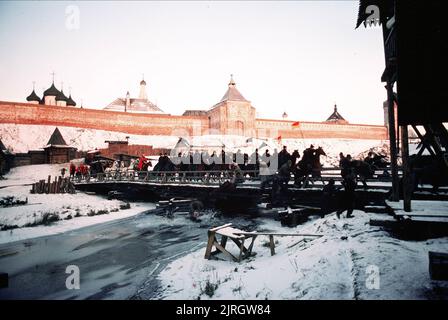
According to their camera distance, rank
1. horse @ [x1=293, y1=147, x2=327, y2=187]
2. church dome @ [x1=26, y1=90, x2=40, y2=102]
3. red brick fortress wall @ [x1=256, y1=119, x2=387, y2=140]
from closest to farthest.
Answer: horse @ [x1=293, y1=147, x2=327, y2=187] → red brick fortress wall @ [x1=256, y1=119, x2=387, y2=140] → church dome @ [x1=26, y1=90, x2=40, y2=102]

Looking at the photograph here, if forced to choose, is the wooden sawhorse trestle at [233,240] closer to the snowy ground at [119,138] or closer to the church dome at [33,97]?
the snowy ground at [119,138]

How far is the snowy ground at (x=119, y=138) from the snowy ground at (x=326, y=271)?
99.3 ft

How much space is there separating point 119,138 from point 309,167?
45.0 meters

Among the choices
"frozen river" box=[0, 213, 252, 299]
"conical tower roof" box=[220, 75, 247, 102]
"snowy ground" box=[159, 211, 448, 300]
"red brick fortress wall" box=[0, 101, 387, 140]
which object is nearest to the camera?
"snowy ground" box=[159, 211, 448, 300]

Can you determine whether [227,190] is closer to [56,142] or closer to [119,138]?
[56,142]

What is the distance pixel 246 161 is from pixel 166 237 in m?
8.59

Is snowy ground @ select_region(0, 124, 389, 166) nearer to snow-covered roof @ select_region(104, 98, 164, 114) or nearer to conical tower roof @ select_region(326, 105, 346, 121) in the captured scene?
snow-covered roof @ select_region(104, 98, 164, 114)

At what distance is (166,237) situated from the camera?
11109mm

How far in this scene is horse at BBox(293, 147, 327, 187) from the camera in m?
12.2

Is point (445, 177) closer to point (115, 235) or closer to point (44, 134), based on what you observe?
point (115, 235)

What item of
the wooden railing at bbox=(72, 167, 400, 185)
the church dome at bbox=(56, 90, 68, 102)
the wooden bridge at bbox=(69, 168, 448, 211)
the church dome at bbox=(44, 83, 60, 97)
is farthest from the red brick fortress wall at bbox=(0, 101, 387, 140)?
the wooden bridge at bbox=(69, 168, 448, 211)

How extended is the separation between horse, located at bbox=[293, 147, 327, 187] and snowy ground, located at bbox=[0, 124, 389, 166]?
2466cm

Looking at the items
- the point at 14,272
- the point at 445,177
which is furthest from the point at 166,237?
the point at 445,177

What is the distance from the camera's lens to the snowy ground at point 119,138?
4250cm
